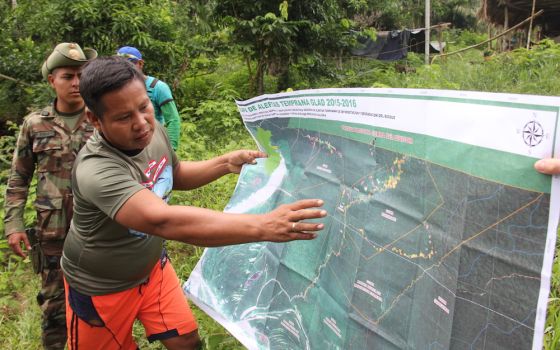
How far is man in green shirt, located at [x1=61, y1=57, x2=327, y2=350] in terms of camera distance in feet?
4.26

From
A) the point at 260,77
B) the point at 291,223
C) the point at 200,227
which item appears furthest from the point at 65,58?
the point at 260,77

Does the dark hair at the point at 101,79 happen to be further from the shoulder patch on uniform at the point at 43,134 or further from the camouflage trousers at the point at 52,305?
the camouflage trousers at the point at 52,305

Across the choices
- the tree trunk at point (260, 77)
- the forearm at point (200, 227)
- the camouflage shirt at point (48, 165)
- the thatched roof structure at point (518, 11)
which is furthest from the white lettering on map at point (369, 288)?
the thatched roof structure at point (518, 11)

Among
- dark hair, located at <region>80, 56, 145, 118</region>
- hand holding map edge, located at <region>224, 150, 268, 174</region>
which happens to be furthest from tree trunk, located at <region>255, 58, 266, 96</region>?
dark hair, located at <region>80, 56, 145, 118</region>

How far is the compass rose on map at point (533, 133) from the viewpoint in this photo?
35.5 inches

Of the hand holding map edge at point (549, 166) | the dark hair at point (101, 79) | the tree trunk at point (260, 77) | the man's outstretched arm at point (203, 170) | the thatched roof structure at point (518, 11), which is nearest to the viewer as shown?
the hand holding map edge at point (549, 166)

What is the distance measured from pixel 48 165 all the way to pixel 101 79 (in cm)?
113

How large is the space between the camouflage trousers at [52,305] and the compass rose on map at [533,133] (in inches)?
91.6

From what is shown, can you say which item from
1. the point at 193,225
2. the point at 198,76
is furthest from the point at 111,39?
the point at 193,225

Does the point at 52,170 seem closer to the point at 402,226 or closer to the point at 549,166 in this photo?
the point at 402,226

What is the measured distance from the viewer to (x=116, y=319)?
1844 mm

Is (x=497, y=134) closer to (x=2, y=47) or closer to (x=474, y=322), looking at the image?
(x=474, y=322)

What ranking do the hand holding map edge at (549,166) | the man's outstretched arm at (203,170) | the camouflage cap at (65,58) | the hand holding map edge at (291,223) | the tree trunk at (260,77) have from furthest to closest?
1. the tree trunk at (260,77)
2. the camouflage cap at (65,58)
3. the man's outstretched arm at (203,170)
4. the hand holding map edge at (291,223)
5. the hand holding map edge at (549,166)

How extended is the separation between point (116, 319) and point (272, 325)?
2.24 ft
